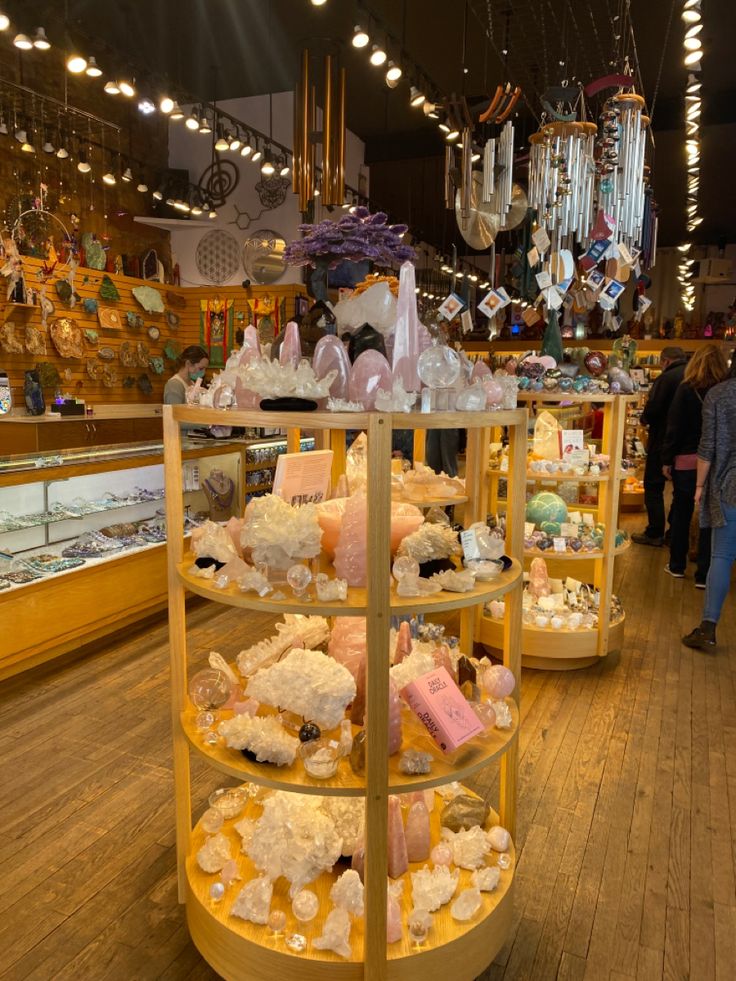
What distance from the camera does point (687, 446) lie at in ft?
18.2

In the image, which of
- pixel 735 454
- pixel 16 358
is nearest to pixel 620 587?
pixel 735 454

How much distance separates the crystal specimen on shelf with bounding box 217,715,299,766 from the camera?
174cm

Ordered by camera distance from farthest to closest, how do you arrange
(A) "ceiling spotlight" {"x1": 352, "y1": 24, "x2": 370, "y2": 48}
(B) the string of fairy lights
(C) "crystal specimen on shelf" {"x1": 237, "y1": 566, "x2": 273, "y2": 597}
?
(A) "ceiling spotlight" {"x1": 352, "y1": 24, "x2": 370, "y2": 48} < (B) the string of fairy lights < (C) "crystal specimen on shelf" {"x1": 237, "y1": 566, "x2": 273, "y2": 597}

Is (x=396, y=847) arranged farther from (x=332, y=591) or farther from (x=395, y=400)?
(x=395, y=400)

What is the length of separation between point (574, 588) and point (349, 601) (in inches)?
112

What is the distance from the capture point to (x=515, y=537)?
81.5 inches

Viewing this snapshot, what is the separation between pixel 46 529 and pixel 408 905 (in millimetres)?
3045

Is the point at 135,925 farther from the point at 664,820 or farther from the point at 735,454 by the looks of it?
the point at 735,454

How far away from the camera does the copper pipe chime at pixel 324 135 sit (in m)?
6.11

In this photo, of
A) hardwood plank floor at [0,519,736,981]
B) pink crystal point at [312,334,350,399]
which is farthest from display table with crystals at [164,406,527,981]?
hardwood plank floor at [0,519,736,981]

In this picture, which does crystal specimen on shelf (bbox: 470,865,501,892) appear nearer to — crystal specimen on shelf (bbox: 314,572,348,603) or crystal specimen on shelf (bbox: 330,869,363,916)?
crystal specimen on shelf (bbox: 330,869,363,916)

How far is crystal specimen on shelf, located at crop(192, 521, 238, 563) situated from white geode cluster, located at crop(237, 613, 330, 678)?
399mm

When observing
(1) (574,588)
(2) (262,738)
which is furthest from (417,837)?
(1) (574,588)

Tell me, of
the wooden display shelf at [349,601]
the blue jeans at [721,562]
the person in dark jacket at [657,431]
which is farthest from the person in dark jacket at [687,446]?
the wooden display shelf at [349,601]
